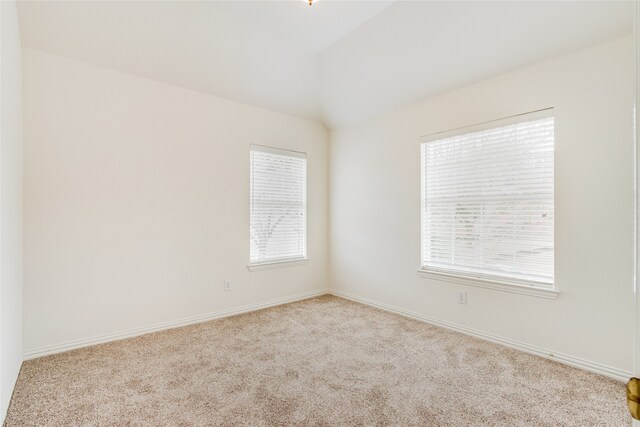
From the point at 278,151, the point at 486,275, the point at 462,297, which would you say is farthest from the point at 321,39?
the point at 462,297

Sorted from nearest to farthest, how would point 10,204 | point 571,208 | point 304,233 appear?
point 10,204 < point 571,208 < point 304,233

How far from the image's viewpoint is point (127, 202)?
3002 mm

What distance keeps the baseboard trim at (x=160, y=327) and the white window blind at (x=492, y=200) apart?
6.36 ft

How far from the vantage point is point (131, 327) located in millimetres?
3010

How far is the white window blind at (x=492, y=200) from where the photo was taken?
8.63 feet

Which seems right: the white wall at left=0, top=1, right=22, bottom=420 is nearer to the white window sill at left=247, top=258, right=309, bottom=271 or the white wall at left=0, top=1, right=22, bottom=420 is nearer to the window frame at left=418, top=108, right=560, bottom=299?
the white window sill at left=247, top=258, right=309, bottom=271

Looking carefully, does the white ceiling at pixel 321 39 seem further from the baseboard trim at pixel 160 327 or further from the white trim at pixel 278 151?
the baseboard trim at pixel 160 327

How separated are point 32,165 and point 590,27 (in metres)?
4.52

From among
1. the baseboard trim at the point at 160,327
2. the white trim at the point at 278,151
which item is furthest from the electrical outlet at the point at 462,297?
the white trim at the point at 278,151

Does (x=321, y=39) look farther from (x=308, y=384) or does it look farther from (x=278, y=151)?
(x=308, y=384)

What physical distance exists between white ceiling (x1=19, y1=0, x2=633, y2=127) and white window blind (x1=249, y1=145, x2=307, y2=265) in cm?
80

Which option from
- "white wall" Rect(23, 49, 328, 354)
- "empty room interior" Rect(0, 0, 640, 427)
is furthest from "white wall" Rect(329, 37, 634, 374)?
"white wall" Rect(23, 49, 328, 354)

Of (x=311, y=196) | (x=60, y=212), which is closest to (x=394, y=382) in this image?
(x=311, y=196)

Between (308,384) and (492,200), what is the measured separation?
7.60 feet
